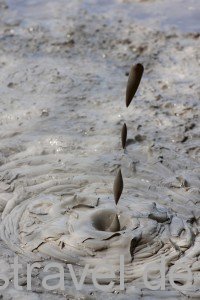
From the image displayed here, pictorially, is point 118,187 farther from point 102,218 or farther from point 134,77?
point 134,77

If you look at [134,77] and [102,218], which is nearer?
[134,77]

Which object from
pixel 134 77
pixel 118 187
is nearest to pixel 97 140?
pixel 118 187

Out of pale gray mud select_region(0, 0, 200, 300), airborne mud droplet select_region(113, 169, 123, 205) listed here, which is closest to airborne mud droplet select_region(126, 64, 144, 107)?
airborne mud droplet select_region(113, 169, 123, 205)

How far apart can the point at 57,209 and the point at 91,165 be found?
1.30 ft

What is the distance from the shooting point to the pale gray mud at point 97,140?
2.42 metres

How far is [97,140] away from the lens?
126 inches

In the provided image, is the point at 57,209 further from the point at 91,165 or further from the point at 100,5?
the point at 100,5

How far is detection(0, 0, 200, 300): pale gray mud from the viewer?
95.4 inches

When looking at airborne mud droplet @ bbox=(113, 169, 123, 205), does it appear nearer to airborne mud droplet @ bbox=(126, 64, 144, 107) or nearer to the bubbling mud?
the bubbling mud

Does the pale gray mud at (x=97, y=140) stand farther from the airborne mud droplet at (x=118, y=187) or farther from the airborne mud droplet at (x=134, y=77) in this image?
the airborne mud droplet at (x=134, y=77)

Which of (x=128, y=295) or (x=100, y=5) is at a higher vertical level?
(x=100, y=5)

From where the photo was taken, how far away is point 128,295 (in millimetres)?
2230

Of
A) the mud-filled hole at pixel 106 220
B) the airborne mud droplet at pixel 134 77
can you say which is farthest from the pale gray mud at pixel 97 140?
the airborne mud droplet at pixel 134 77

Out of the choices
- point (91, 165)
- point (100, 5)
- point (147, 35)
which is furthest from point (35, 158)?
point (100, 5)
